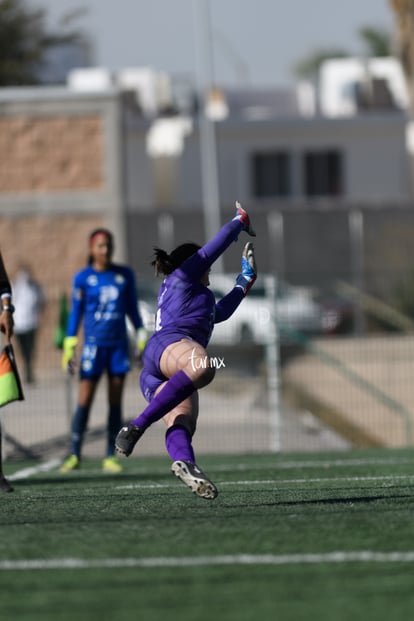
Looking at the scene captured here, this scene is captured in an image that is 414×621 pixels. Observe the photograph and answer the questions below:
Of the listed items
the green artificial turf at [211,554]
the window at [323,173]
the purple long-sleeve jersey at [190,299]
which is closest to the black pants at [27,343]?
the green artificial turf at [211,554]

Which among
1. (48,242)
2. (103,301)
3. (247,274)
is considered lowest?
(103,301)

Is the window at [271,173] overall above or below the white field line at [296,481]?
above

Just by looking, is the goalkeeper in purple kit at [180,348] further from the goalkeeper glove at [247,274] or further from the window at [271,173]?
the window at [271,173]

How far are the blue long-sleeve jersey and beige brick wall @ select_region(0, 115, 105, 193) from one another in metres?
14.3

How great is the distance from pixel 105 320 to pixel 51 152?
1457 centimetres

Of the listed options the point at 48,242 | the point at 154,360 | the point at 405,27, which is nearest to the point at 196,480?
the point at 154,360

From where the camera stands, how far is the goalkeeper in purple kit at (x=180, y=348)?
28.0ft

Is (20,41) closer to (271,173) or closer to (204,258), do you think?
(271,173)

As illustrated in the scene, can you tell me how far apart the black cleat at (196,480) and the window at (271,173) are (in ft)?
132

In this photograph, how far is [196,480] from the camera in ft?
26.6

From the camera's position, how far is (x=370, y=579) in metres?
5.92

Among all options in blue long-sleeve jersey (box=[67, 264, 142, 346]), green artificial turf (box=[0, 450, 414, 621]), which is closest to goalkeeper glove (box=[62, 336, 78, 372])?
blue long-sleeve jersey (box=[67, 264, 142, 346])

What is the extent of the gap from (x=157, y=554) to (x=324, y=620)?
1461 mm

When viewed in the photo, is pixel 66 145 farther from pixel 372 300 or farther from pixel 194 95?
pixel 194 95
